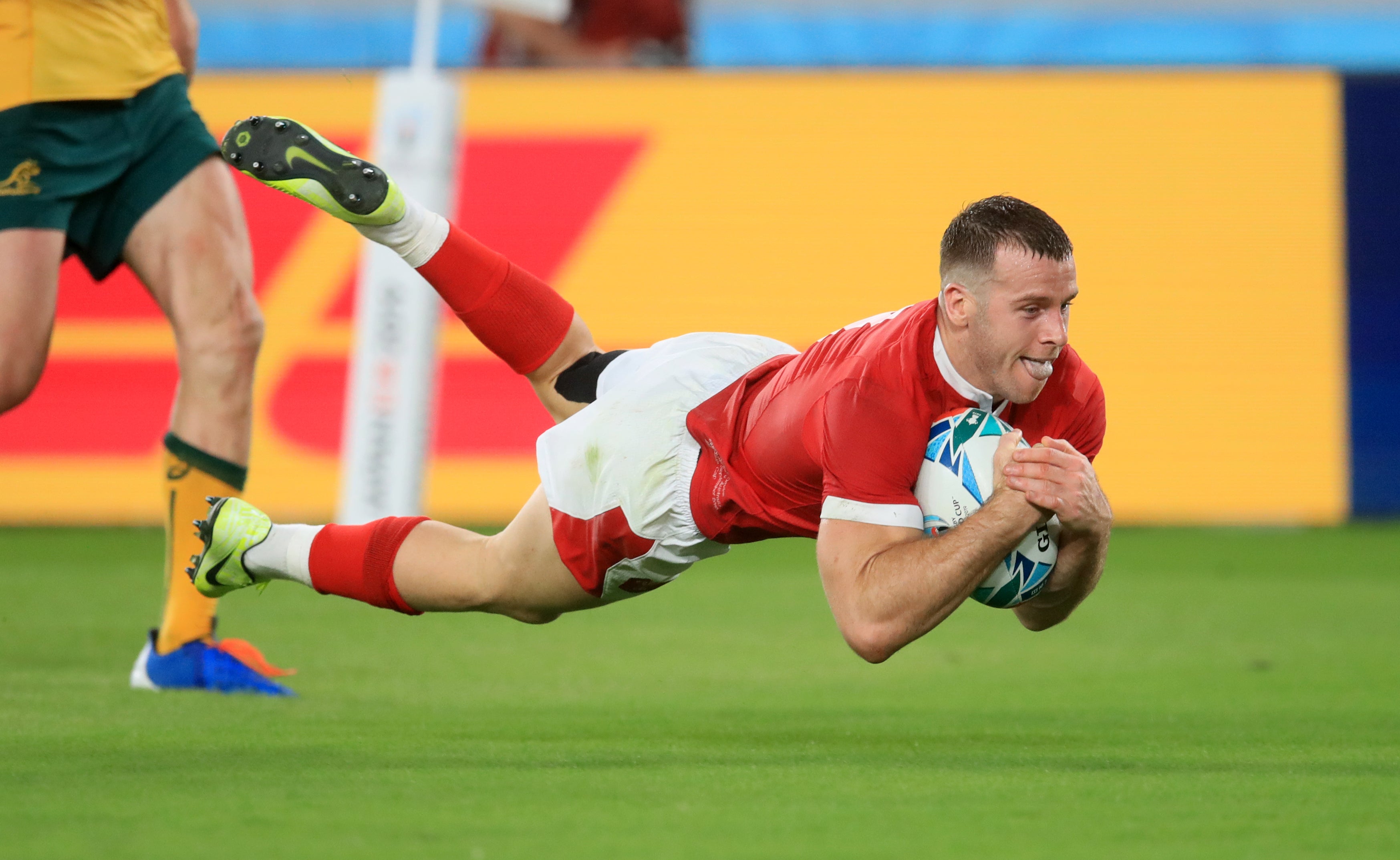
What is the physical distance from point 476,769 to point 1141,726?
1528 millimetres

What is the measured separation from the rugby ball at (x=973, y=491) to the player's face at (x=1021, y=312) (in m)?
0.12

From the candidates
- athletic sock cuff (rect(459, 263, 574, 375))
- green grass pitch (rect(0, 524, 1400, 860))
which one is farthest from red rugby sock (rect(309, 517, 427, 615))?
athletic sock cuff (rect(459, 263, 574, 375))

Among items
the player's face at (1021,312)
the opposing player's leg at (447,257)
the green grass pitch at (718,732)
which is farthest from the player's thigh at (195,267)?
the player's face at (1021,312)

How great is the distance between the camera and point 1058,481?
3006 mm

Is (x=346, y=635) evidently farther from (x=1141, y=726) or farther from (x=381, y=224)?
(x=1141, y=726)

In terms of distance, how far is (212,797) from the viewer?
2.71 m

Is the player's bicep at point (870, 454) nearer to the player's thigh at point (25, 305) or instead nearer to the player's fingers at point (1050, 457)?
the player's fingers at point (1050, 457)

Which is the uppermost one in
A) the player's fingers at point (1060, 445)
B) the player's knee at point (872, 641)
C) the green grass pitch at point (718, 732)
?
the player's fingers at point (1060, 445)

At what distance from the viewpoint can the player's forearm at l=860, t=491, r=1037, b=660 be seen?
298cm

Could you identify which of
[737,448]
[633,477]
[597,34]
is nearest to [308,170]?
[633,477]

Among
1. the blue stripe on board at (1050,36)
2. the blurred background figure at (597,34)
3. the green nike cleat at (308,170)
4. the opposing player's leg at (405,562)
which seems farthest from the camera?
the blue stripe on board at (1050,36)

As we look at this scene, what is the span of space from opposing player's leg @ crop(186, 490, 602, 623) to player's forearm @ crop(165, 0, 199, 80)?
4.39ft

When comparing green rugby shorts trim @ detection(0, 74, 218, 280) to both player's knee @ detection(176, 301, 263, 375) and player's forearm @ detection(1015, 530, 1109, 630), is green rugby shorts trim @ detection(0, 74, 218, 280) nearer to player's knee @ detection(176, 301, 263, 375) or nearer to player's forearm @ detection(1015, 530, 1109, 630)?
player's knee @ detection(176, 301, 263, 375)

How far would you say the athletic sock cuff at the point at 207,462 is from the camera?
4188mm
